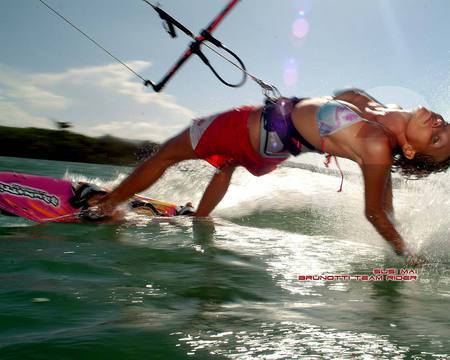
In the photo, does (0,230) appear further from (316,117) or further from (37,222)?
(316,117)

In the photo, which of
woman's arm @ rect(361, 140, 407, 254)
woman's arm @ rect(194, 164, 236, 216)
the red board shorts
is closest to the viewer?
woman's arm @ rect(361, 140, 407, 254)

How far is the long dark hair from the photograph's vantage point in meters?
3.30

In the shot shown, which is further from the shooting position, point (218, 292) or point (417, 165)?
point (417, 165)

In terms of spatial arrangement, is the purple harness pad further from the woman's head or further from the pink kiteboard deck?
the woman's head

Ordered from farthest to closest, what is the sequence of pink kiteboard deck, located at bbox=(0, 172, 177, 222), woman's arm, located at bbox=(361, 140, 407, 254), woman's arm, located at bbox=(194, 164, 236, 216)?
woman's arm, located at bbox=(194, 164, 236, 216) → pink kiteboard deck, located at bbox=(0, 172, 177, 222) → woman's arm, located at bbox=(361, 140, 407, 254)

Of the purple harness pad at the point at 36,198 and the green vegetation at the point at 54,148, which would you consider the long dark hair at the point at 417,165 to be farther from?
the green vegetation at the point at 54,148

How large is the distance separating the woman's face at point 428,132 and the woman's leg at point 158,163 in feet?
5.97

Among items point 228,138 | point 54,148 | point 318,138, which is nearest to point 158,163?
point 228,138

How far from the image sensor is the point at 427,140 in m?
3.15

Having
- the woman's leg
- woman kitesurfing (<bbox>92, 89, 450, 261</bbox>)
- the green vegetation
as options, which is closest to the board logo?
woman kitesurfing (<bbox>92, 89, 450, 261</bbox>)

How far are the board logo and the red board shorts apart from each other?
6.07 feet

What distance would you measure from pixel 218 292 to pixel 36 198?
10.0ft

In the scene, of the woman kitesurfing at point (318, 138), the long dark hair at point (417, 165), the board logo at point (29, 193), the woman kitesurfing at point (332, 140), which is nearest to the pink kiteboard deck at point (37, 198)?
the board logo at point (29, 193)

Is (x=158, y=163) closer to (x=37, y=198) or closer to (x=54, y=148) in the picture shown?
(x=37, y=198)
